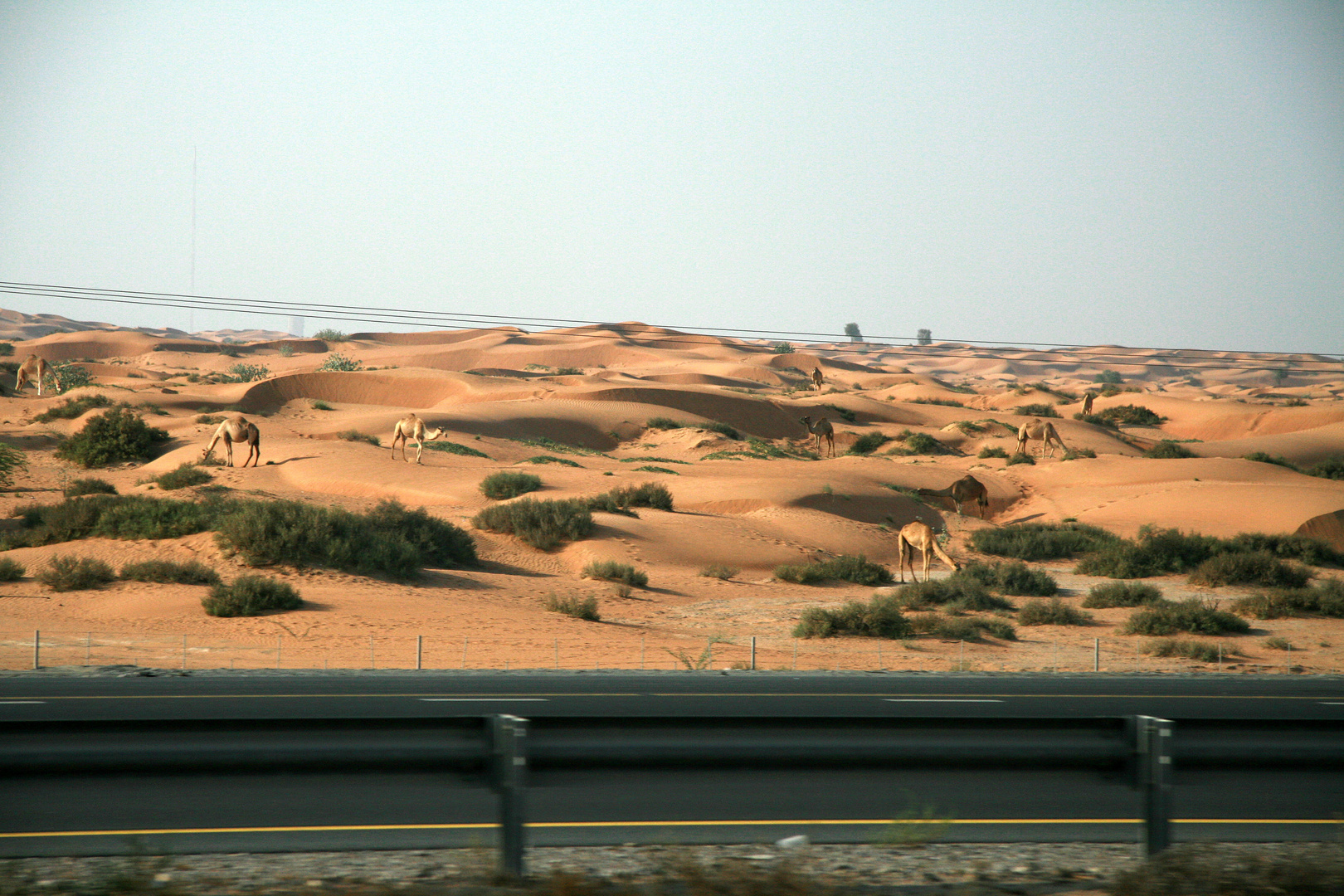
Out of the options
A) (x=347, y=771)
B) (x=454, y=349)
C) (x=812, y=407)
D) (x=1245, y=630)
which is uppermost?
(x=454, y=349)

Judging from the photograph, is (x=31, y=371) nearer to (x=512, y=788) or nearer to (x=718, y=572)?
(x=718, y=572)

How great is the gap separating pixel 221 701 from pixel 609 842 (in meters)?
6.70

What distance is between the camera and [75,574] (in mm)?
21078

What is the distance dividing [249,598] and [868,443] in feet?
142

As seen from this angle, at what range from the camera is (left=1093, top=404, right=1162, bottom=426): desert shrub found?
7912 cm

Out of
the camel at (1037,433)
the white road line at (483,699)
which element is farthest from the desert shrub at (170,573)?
the camel at (1037,433)

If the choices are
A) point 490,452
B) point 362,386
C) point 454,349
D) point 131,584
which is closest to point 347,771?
point 131,584

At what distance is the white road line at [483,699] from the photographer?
38.2 ft

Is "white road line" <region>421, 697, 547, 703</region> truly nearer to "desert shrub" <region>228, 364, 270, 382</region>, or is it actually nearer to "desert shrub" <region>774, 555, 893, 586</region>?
"desert shrub" <region>774, 555, 893, 586</region>

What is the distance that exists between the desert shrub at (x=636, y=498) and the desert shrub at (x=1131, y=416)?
54818 mm

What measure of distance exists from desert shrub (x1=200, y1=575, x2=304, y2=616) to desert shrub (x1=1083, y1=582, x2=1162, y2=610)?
60.2 feet

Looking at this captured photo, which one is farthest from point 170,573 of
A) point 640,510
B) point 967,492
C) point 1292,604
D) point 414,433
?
point 967,492

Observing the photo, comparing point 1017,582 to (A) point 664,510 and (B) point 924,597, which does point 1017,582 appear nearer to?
(B) point 924,597

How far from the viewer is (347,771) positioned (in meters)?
5.12
